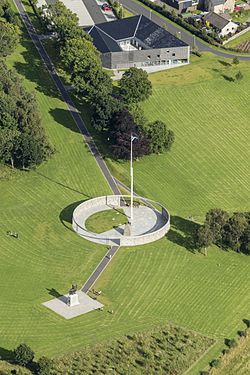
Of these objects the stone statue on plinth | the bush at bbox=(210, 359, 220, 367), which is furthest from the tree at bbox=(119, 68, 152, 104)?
the bush at bbox=(210, 359, 220, 367)

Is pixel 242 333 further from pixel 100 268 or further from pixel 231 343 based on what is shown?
pixel 100 268

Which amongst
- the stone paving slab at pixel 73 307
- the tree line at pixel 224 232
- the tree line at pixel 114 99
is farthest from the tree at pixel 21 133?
the stone paving slab at pixel 73 307

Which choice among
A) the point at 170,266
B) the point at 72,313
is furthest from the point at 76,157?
the point at 72,313

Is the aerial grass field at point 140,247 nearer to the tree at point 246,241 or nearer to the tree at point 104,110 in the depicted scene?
the tree at point 246,241

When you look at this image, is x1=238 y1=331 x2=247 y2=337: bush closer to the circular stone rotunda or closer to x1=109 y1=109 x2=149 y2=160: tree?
the circular stone rotunda

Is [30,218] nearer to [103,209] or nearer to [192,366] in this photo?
[103,209]

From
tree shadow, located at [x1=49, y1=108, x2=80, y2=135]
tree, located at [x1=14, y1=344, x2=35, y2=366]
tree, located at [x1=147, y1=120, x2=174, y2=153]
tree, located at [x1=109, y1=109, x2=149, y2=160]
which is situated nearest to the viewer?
tree, located at [x1=14, y1=344, x2=35, y2=366]
